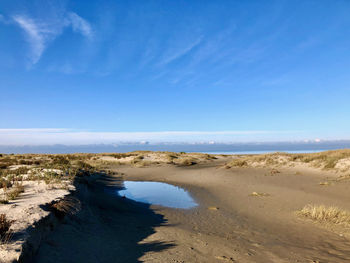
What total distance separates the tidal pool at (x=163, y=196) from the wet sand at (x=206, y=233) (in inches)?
38.4

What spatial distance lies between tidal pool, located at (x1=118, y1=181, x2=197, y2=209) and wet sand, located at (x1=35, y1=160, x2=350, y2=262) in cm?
98

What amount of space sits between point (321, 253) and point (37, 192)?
12239 millimetres

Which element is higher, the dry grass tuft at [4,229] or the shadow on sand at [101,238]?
the dry grass tuft at [4,229]

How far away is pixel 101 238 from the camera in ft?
27.2

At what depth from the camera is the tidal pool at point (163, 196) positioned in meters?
15.3

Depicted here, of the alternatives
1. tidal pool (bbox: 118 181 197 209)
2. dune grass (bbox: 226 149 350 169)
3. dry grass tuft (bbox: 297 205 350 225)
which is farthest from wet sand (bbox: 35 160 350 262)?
dune grass (bbox: 226 149 350 169)

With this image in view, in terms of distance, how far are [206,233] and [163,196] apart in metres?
8.64

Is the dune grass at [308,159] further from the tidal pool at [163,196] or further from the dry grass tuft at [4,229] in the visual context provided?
the dry grass tuft at [4,229]

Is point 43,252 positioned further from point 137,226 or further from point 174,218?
point 174,218

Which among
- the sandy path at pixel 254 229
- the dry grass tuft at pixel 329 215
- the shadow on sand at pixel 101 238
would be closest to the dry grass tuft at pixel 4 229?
the shadow on sand at pixel 101 238

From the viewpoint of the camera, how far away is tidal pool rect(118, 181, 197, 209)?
50.1 ft

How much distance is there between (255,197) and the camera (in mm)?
16078

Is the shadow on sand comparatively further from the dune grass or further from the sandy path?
the dune grass

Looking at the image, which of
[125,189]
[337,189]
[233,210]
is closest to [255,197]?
[233,210]
